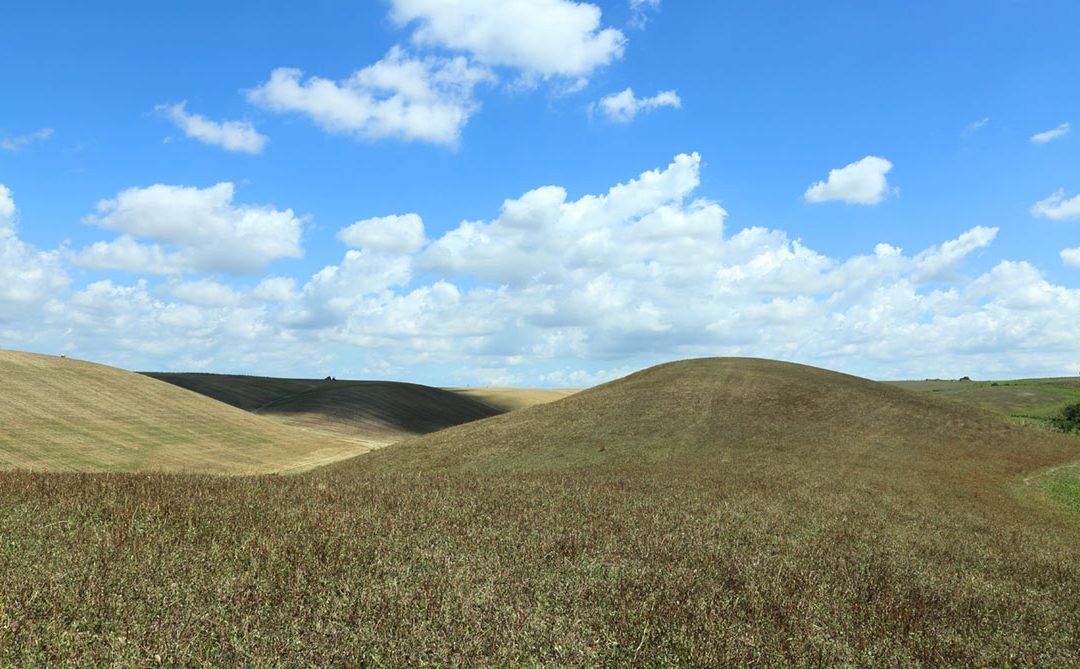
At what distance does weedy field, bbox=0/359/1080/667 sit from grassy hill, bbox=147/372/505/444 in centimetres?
6670

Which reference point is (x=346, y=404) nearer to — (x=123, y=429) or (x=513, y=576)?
(x=123, y=429)

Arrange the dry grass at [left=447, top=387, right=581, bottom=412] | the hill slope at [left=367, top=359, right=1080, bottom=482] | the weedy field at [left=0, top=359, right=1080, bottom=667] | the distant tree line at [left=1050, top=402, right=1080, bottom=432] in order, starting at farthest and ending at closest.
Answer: the dry grass at [left=447, top=387, right=581, bottom=412], the distant tree line at [left=1050, top=402, right=1080, bottom=432], the hill slope at [left=367, top=359, right=1080, bottom=482], the weedy field at [left=0, top=359, right=1080, bottom=667]

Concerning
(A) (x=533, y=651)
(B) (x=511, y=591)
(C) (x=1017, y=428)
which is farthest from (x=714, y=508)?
(C) (x=1017, y=428)

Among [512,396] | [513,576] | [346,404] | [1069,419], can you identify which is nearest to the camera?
[513,576]

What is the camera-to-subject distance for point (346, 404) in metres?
94.9

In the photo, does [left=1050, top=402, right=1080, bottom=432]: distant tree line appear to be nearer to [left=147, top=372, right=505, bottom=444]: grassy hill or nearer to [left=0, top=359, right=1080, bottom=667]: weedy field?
[left=0, top=359, right=1080, bottom=667]: weedy field

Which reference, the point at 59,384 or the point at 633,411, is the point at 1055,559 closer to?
the point at 633,411

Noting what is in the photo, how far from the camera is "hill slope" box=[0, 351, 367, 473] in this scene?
42.8 m

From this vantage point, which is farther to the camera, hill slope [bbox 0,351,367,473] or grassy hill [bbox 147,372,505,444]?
grassy hill [bbox 147,372,505,444]

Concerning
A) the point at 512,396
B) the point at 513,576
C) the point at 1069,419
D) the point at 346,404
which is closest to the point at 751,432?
the point at 513,576

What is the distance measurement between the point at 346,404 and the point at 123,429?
1736 inches

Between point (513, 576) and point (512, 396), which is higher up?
point (512, 396)

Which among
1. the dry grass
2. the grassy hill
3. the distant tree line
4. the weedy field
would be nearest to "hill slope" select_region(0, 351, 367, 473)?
the grassy hill

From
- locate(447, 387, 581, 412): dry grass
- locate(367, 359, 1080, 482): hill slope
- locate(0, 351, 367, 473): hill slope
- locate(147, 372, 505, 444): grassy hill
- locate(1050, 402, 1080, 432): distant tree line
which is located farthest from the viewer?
locate(447, 387, 581, 412): dry grass
